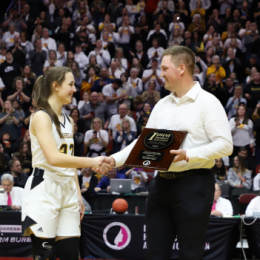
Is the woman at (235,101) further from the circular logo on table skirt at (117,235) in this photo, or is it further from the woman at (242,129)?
the circular logo on table skirt at (117,235)

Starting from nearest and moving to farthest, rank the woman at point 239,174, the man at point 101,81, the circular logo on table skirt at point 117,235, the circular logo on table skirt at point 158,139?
the circular logo on table skirt at point 158,139 → the circular logo on table skirt at point 117,235 → the woman at point 239,174 → the man at point 101,81

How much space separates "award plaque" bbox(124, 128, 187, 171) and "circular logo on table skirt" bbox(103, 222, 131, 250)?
435 cm

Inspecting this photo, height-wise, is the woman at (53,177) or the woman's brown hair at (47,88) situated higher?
the woman's brown hair at (47,88)

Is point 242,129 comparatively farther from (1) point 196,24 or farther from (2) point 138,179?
(1) point 196,24

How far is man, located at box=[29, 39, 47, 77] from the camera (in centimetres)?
1398

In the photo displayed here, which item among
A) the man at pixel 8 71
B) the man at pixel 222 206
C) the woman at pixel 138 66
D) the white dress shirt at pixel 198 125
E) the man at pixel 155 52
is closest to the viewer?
the white dress shirt at pixel 198 125

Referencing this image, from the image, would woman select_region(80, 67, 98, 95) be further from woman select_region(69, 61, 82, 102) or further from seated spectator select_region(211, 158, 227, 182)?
seated spectator select_region(211, 158, 227, 182)

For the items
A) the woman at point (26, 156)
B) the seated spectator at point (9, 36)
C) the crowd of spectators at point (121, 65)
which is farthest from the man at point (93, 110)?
the seated spectator at point (9, 36)

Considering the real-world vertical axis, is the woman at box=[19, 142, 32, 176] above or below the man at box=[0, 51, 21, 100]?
below

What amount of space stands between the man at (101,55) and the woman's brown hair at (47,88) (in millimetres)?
10534

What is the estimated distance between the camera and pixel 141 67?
1412cm

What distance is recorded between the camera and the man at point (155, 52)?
14.2 meters

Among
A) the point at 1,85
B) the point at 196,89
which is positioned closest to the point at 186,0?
the point at 1,85

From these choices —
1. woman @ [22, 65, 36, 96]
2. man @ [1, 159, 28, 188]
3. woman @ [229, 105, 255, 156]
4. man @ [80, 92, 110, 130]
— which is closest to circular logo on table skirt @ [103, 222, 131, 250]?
man @ [1, 159, 28, 188]
